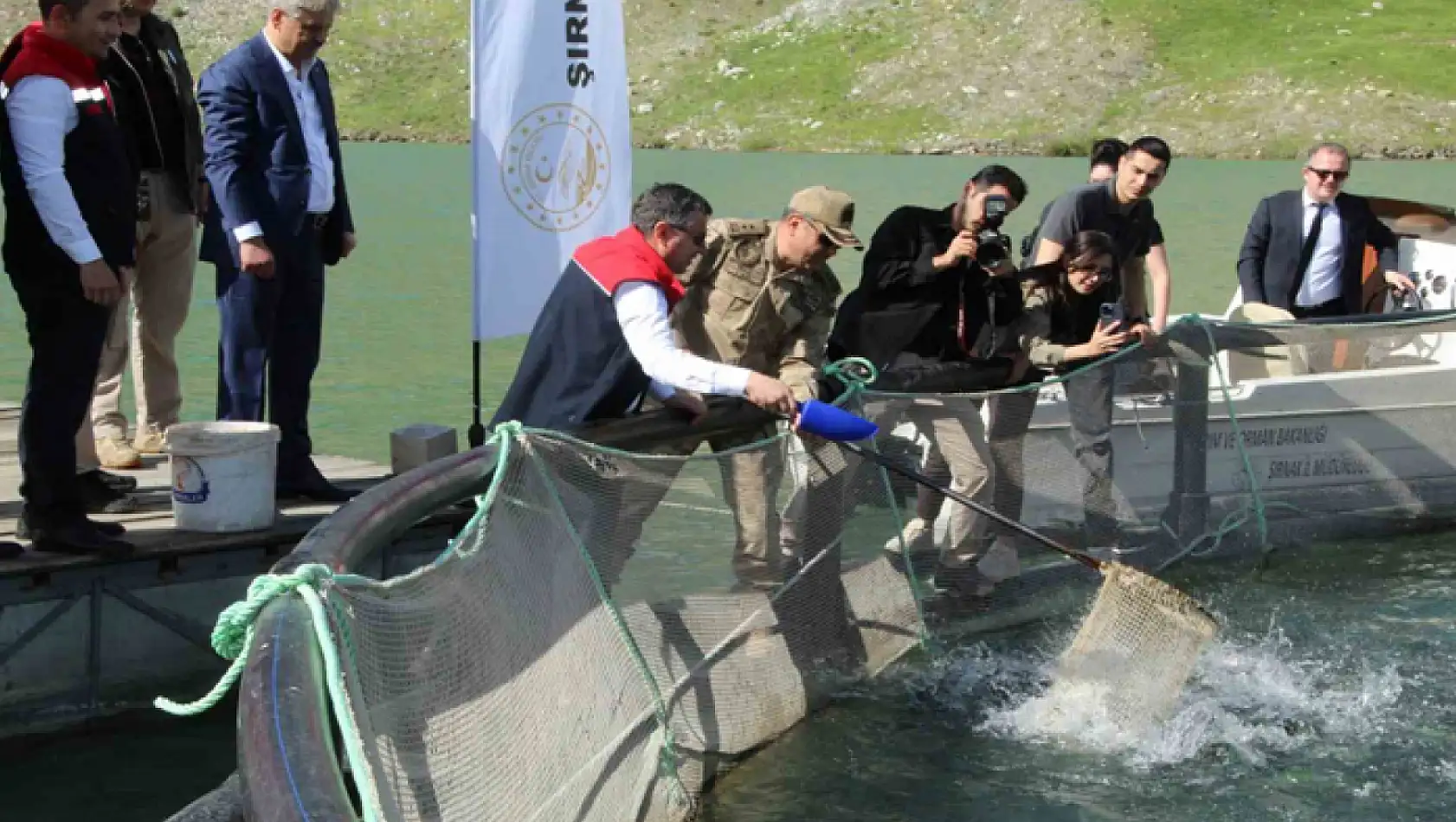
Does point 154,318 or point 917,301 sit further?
point 154,318

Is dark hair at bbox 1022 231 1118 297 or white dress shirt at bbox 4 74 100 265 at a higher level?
white dress shirt at bbox 4 74 100 265

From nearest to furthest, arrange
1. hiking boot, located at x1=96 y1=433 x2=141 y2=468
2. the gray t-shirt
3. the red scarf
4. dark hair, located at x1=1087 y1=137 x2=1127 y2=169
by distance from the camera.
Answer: the red scarf, hiking boot, located at x1=96 y1=433 x2=141 y2=468, the gray t-shirt, dark hair, located at x1=1087 y1=137 x2=1127 y2=169

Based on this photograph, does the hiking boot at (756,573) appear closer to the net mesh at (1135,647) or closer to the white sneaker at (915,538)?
the white sneaker at (915,538)

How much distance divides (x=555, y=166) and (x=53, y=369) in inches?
105

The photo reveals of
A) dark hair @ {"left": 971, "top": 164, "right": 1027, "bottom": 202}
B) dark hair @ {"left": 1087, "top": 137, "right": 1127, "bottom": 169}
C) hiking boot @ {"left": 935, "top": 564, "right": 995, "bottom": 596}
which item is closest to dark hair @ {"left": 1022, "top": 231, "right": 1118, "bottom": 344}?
dark hair @ {"left": 971, "top": 164, "right": 1027, "bottom": 202}

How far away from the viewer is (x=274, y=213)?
26.1ft

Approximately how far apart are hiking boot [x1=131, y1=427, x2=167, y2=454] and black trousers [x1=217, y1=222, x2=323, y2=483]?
1.06 metres

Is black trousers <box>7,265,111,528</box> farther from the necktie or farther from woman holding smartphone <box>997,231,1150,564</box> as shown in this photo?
the necktie

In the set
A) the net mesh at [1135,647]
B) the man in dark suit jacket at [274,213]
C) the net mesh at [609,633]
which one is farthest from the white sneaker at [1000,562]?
the man in dark suit jacket at [274,213]

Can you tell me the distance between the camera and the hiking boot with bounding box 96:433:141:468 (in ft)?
28.8

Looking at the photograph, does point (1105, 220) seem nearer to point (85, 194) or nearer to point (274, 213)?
point (274, 213)

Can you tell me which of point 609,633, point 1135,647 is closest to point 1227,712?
point 1135,647

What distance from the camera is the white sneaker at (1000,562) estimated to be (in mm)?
8195

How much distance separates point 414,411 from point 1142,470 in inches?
352
